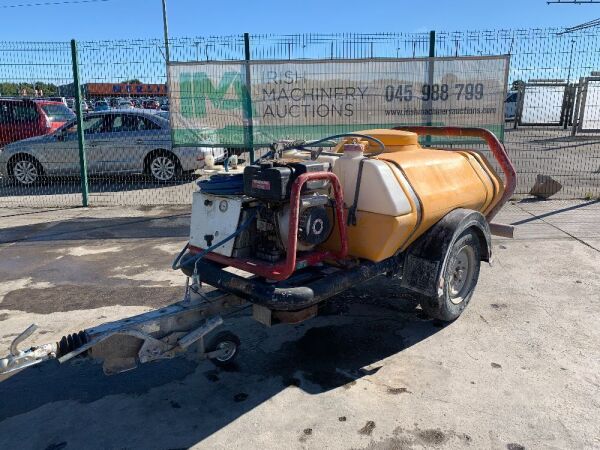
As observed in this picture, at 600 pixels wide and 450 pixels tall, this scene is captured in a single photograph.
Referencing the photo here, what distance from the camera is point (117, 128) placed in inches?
441

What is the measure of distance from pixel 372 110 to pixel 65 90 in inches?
214

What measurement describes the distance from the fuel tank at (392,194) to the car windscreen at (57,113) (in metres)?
11.4

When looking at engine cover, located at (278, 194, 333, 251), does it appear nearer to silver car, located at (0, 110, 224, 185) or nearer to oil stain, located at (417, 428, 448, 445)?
oil stain, located at (417, 428, 448, 445)

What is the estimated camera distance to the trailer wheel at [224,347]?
360 cm

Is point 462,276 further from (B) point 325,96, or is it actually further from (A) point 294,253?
(B) point 325,96

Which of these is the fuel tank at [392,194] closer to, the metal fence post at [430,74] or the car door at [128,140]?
the metal fence post at [430,74]

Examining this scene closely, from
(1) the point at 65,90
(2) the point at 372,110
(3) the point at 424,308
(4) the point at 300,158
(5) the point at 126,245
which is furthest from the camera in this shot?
(1) the point at 65,90

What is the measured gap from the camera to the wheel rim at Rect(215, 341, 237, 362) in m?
3.64

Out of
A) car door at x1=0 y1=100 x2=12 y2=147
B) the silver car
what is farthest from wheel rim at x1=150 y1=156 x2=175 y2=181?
car door at x1=0 y1=100 x2=12 y2=147

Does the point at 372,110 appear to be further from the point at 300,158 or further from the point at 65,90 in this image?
the point at 65,90

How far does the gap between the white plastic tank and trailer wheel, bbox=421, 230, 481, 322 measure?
0.79 meters

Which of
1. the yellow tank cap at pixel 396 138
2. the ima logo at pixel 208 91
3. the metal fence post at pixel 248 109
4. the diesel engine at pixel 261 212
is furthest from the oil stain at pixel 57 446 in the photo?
the ima logo at pixel 208 91

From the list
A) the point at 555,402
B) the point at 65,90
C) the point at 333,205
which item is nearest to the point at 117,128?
the point at 65,90

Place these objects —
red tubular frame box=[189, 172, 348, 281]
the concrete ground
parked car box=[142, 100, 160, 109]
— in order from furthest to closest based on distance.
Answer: parked car box=[142, 100, 160, 109]
red tubular frame box=[189, 172, 348, 281]
the concrete ground
